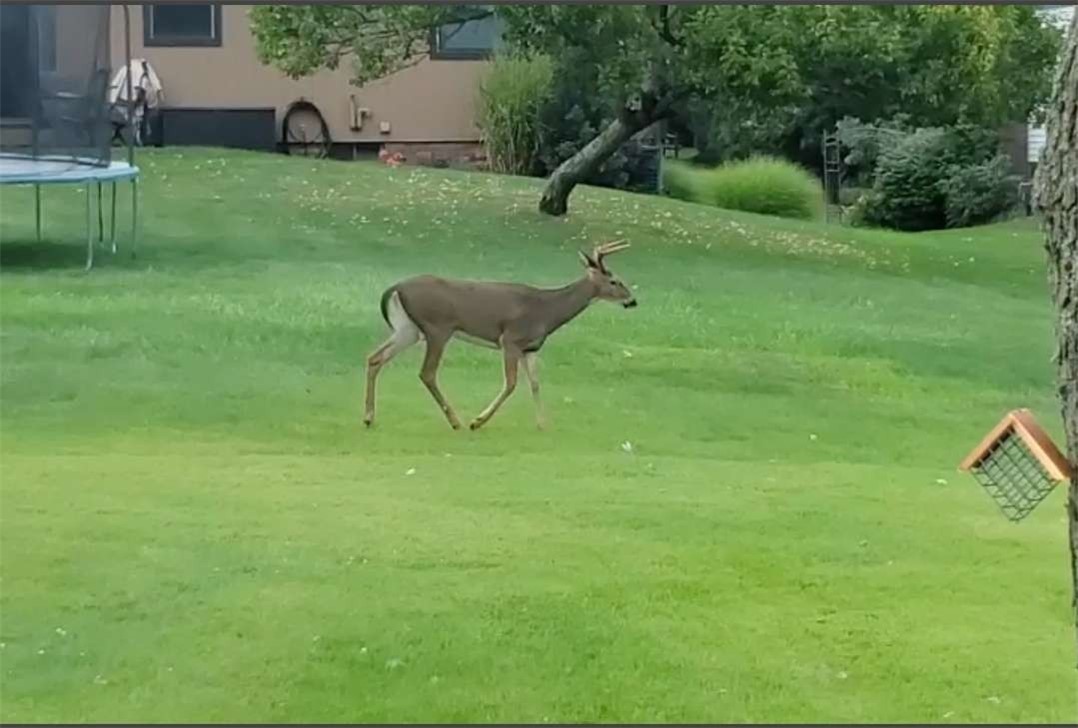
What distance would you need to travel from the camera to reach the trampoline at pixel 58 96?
12.8 metres

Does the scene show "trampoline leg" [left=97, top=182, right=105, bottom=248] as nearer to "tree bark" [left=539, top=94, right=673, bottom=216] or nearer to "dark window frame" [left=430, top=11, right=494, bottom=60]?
"tree bark" [left=539, top=94, right=673, bottom=216]

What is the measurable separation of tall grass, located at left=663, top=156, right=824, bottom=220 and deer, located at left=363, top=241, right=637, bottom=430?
10.8m

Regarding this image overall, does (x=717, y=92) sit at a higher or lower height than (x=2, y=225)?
higher

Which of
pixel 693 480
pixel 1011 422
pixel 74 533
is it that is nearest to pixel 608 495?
pixel 693 480

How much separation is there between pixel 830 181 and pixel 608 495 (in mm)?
15309

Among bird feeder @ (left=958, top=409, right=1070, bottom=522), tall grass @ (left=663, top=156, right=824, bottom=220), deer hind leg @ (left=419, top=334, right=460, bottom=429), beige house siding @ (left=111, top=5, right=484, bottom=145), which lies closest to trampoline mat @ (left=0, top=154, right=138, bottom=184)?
deer hind leg @ (left=419, top=334, right=460, bottom=429)

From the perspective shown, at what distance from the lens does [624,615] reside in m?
5.96

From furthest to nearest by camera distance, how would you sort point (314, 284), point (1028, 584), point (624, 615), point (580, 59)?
point (580, 59), point (314, 284), point (1028, 584), point (624, 615)

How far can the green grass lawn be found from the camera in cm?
541

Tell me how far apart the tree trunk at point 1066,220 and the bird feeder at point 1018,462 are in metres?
0.16

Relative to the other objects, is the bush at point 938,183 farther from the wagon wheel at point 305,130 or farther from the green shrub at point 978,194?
the wagon wheel at point 305,130

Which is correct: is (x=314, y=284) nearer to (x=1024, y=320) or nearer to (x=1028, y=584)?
(x=1024, y=320)

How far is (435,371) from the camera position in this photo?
8.88 meters

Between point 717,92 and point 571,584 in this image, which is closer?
point 571,584
